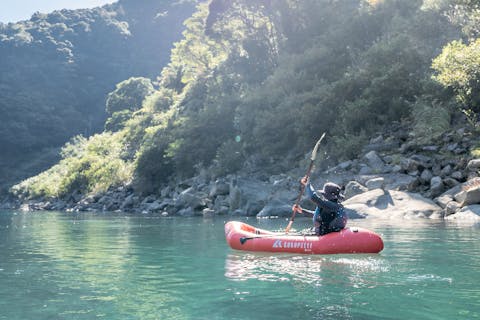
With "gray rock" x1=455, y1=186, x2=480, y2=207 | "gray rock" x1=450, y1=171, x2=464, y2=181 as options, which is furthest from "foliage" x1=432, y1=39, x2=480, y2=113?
"gray rock" x1=455, y1=186, x2=480, y2=207

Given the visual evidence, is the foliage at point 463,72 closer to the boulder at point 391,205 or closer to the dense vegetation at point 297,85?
the dense vegetation at point 297,85

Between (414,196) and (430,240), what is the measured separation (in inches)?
277

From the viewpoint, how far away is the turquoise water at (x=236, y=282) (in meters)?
5.74

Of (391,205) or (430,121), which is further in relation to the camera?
(430,121)

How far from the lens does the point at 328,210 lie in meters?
10.4

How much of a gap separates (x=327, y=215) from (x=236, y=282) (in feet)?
12.2

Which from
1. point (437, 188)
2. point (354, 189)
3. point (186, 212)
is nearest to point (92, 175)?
point (186, 212)

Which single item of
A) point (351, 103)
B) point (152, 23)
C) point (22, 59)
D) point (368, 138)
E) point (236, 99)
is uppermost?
point (152, 23)

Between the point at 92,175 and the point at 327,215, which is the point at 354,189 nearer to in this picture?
the point at 327,215

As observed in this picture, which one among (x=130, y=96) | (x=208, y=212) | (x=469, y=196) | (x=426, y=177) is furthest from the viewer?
(x=130, y=96)

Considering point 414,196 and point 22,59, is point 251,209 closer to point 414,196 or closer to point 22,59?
point 414,196

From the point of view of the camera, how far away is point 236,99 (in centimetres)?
3584

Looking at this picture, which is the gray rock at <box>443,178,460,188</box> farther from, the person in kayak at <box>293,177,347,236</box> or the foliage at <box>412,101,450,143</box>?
the person in kayak at <box>293,177,347,236</box>

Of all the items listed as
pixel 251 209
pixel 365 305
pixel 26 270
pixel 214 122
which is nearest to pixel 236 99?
pixel 214 122
